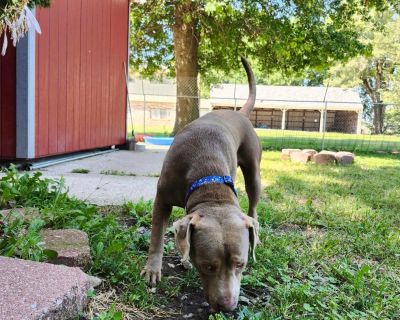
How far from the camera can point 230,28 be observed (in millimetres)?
15203

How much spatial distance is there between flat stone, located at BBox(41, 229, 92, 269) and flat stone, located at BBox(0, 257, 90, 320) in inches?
14.6

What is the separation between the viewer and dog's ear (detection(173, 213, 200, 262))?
2.34 m

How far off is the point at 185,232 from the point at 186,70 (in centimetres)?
1431

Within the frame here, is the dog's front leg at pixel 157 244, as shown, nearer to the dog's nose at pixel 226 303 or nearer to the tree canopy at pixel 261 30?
the dog's nose at pixel 226 303

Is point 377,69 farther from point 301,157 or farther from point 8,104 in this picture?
point 8,104

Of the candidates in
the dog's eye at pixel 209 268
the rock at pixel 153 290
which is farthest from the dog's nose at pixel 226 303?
the rock at pixel 153 290

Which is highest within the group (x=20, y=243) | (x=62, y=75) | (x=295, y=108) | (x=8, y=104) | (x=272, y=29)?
(x=272, y=29)

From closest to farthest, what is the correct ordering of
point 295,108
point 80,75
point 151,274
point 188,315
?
point 188,315 < point 151,274 < point 80,75 < point 295,108

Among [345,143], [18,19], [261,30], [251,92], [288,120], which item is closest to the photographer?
[18,19]

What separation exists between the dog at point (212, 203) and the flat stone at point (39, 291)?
559mm

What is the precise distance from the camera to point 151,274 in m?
2.98

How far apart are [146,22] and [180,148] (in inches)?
607

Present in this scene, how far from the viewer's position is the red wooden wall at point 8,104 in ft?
21.2

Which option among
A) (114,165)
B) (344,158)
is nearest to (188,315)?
(114,165)
